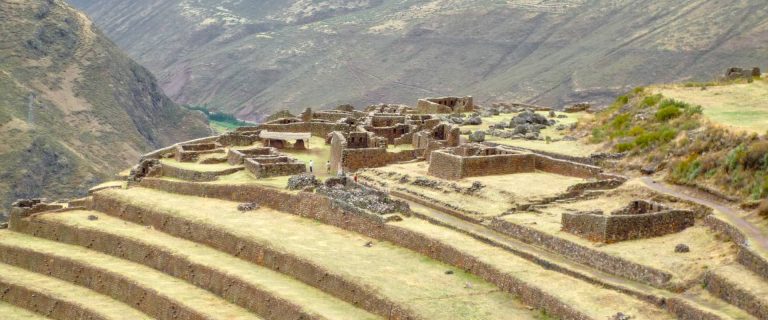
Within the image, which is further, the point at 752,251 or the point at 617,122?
the point at 617,122

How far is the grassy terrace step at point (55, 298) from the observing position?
146 ft

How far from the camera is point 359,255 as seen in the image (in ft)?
138

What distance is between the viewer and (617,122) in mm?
58188

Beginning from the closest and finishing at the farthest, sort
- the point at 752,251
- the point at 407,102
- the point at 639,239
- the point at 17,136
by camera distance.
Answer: the point at 752,251 < the point at 639,239 < the point at 17,136 < the point at 407,102

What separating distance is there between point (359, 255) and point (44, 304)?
13.3m

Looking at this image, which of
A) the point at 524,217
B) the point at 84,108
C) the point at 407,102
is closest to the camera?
the point at 524,217

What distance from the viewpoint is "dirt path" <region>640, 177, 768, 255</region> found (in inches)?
1372

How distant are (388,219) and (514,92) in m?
79.9

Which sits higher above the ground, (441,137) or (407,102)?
(441,137)

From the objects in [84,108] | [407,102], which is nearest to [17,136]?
[84,108]

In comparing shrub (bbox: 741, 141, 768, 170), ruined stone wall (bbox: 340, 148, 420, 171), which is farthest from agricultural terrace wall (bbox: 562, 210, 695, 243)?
ruined stone wall (bbox: 340, 148, 420, 171)

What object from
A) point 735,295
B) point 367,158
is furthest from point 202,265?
point 735,295

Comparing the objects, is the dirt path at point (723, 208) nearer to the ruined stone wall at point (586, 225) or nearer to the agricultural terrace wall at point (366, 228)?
the ruined stone wall at point (586, 225)

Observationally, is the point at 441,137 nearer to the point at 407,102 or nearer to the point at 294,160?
the point at 294,160
